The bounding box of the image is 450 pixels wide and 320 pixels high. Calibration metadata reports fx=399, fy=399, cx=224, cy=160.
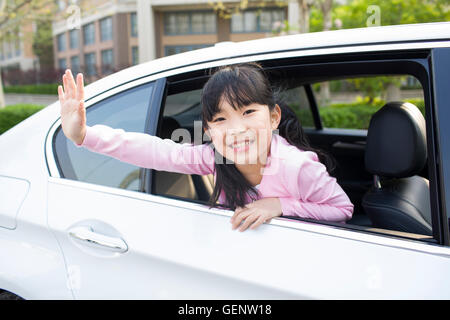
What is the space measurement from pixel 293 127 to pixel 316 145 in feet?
5.14

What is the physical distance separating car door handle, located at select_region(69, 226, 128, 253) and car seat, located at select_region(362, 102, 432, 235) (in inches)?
37.1

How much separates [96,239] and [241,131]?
574 mm

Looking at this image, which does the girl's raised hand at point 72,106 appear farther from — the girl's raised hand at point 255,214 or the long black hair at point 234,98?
the girl's raised hand at point 255,214

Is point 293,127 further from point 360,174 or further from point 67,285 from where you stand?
point 360,174

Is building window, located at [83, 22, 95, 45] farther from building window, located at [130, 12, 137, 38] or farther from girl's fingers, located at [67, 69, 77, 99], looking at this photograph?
girl's fingers, located at [67, 69, 77, 99]

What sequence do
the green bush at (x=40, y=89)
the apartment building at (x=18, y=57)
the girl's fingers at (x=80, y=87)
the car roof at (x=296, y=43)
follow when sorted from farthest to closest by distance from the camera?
1. the apartment building at (x=18, y=57)
2. the green bush at (x=40, y=89)
3. the girl's fingers at (x=80, y=87)
4. the car roof at (x=296, y=43)

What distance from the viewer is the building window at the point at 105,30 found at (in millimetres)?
31128

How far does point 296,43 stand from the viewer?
49.9 inches

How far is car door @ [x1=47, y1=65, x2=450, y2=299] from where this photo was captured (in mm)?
1021

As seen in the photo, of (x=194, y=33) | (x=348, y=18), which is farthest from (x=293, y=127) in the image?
(x=194, y=33)

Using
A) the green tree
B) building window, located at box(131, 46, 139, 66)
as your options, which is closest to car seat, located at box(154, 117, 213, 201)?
the green tree

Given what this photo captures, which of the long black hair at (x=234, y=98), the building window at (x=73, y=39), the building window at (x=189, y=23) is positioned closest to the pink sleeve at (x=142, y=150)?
the long black hair at (x=234, y=98)

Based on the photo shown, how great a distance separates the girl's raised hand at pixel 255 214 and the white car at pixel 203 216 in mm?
24

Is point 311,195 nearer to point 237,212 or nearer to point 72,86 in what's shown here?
point 237,212
